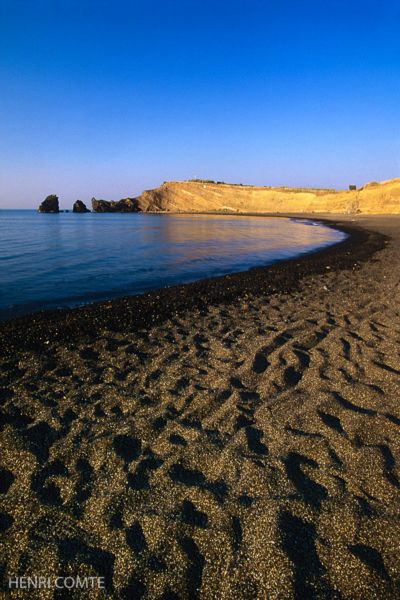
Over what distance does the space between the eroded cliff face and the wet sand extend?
8130cm

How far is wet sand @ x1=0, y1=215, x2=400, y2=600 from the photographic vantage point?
235 centimetres

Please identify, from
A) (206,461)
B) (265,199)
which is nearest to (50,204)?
(265,199)

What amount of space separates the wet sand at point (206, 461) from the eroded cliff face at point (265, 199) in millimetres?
81302

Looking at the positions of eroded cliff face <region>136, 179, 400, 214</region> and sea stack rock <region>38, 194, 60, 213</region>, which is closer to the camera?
eroded cliff face <region>136, 179, 400, 214</region>

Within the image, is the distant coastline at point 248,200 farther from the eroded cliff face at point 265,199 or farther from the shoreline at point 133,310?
the shoreline at point 133,310

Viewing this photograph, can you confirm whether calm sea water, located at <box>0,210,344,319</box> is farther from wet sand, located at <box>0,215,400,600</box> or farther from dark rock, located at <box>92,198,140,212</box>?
dark rock, located at <box>92,198,140,212</box>

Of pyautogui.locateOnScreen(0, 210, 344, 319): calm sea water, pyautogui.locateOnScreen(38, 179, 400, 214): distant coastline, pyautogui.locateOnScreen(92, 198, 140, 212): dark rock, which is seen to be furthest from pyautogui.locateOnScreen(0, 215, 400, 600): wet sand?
pyautogui.locateOnScreen(92, 198, 140, 212): dark rock

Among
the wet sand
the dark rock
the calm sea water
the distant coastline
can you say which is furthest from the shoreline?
the dark rock

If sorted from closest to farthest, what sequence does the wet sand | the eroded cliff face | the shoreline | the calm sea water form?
the wet sand < the shoreline < the calm sea water < the eroded cliff face

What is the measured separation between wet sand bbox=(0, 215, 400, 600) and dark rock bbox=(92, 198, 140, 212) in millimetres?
146327

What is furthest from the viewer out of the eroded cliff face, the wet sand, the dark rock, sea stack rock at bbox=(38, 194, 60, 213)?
the dark rock

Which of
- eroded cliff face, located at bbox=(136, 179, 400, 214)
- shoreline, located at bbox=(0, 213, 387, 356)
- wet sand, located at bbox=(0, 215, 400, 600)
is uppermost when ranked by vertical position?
eroded cliff face, located at bbox=(136, 179, 400, 214)

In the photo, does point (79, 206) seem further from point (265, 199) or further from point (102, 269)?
point (102, 269)

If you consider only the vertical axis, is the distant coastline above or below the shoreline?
above
